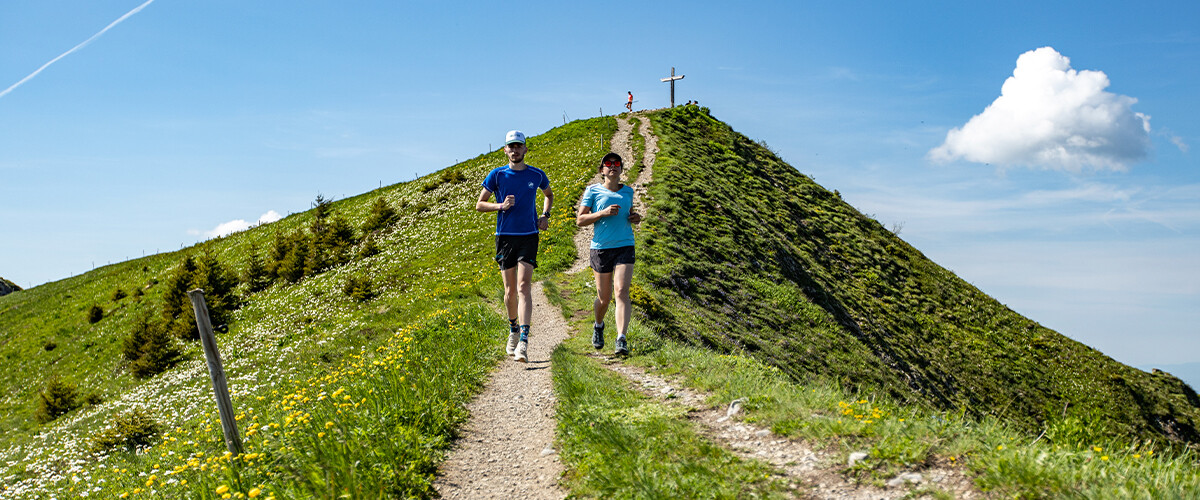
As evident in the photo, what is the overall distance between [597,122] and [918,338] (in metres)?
29.3

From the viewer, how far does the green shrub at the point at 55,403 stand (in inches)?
910

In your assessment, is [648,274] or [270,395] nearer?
[270,395]

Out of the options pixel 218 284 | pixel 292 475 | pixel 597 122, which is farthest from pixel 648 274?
pixel 597 122

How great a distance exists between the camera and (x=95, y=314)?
116 ft

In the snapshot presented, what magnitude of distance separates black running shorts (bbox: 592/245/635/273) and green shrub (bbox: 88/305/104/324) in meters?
38.5

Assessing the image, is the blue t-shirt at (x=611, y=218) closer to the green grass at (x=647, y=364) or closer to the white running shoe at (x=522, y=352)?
the green grass at (x=647, y=364)

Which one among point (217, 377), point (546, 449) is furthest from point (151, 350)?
point (546, 449)

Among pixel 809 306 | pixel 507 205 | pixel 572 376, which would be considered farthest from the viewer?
pixel 809 306

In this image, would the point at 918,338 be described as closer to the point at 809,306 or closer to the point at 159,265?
the point at 809,306

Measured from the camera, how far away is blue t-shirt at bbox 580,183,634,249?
882 cm

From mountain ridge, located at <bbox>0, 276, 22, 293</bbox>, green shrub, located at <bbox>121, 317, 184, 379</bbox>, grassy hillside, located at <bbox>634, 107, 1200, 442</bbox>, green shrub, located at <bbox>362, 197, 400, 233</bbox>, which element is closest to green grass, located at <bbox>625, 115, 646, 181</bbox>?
grassy hillside, located at <bbox>634, 107, 1200, 442</bbox>

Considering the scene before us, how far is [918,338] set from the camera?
26844 mm

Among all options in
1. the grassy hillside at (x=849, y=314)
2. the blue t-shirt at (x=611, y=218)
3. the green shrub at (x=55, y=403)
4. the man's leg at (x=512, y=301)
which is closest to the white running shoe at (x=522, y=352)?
the man's leg at (x=512, y=301)

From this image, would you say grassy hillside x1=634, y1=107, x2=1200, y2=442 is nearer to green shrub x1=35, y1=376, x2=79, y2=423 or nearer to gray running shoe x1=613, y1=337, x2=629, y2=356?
gray running shoe x1=613, y1=337, x2=629, y2=356
